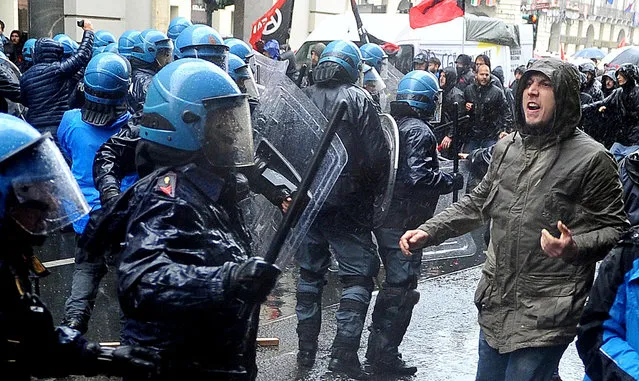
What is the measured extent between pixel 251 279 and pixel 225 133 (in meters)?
0.63

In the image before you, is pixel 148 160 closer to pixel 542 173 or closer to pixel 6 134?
pixel 6 134

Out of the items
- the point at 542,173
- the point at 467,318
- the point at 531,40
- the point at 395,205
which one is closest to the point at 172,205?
the point at 542,173

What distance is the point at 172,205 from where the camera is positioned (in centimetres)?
265

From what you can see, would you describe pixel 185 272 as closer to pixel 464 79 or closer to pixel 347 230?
pixel 347 230

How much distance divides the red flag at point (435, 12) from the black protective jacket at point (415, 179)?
22.4 feet

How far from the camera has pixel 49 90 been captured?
8359mm

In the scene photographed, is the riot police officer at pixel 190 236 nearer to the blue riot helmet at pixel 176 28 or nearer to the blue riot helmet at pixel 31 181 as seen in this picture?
the blue riot helmet at pixel 31 181

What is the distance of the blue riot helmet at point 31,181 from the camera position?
236 cm

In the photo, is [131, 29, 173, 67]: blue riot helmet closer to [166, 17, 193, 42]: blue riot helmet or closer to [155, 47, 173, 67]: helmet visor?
[155, 47, 173, 67]: helmet visor

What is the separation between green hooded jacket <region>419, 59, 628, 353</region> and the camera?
11.5 feet

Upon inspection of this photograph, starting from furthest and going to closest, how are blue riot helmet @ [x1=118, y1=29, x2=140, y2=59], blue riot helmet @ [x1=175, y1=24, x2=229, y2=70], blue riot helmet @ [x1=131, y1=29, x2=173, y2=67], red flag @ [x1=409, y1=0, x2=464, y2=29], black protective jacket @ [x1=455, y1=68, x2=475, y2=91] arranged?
black protective jacket @ [x1=455, y1=68, x2=475, y2=91]
red flag @ [x1=409, y1=0, x2=464, y2=29]
blue riot helmet @ [x1=118, y1=29, x2=140, y2=59]
blue riot helmet @ [x1=131, y1=29, x2=173, y2=67]
blue riot helmet @ [x1=175, y1=24, x2=229, y2=70]

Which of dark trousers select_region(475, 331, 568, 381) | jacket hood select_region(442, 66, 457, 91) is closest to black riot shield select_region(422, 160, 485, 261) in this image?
jacket hood select_region(442, 66, 457, 91)

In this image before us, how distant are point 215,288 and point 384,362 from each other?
3.31 metres

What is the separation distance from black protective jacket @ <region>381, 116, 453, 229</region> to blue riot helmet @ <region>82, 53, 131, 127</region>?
5.95 feet
